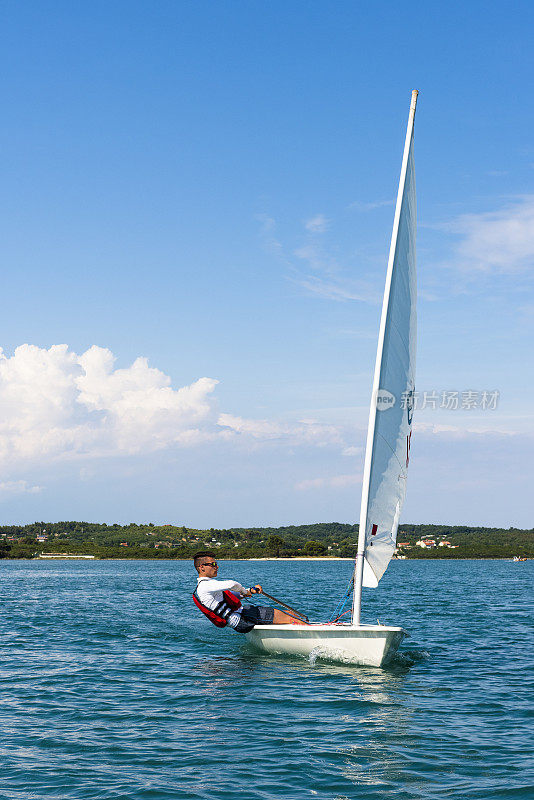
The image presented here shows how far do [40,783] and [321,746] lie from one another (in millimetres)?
4159

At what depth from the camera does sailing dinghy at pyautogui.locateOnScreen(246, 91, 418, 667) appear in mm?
16703

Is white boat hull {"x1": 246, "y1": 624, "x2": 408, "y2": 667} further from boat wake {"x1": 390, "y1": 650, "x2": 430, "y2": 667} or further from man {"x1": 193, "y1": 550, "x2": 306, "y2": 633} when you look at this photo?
boat wake {"x1": 390, "y1": 650, "x2": 430, "y2": 667}

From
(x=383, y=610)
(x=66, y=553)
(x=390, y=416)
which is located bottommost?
(x=66, y=553)

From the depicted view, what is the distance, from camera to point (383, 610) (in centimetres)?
3484

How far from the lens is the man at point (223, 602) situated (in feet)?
57.4

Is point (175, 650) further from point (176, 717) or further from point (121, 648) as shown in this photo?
point (176, 717)

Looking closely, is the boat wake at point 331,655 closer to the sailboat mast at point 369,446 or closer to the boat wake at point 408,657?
the sailboat mast at point 369,446

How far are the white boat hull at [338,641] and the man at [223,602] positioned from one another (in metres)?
0.39

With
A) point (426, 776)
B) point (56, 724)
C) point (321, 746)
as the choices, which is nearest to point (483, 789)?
point (426, 776)

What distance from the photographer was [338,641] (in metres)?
16.7

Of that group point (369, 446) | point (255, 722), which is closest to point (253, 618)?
point (369, 446)

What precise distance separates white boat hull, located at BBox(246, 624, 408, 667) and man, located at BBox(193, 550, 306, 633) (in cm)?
39

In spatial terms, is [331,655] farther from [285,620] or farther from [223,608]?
[223,608]

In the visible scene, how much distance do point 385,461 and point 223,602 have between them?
5.24 m
